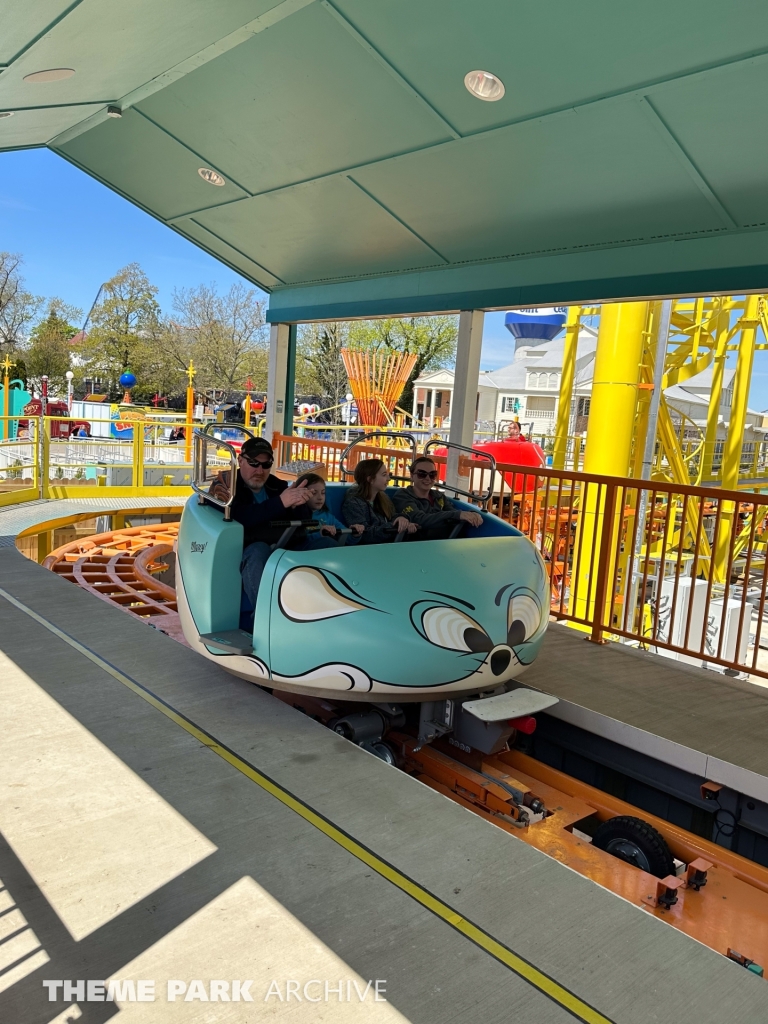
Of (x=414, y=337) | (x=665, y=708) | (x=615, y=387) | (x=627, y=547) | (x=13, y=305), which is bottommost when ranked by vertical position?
(x=665, y=708)

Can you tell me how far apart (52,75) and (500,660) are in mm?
3815

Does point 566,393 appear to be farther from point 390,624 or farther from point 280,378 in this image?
point 390,624

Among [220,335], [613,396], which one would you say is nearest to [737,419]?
[613,396]

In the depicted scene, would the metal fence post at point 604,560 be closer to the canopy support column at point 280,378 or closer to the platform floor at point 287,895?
the platform floor at point 287,895

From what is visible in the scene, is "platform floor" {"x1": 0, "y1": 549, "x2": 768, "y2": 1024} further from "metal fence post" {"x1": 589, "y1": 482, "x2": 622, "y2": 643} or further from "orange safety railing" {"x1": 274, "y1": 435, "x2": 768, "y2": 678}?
"metal fence post" {"x1": 589, "y1": 482, "x2": 622, "y2": 643}

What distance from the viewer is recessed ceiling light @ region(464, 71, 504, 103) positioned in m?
4.05

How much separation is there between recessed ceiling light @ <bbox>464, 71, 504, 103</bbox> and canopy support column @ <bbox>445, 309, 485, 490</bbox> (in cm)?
203

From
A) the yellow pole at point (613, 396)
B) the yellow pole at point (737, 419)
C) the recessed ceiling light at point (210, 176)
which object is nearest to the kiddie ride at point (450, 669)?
the recessed ceiling light at point (210, 176)

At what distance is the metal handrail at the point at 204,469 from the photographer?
358cm

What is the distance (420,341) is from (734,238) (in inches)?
1371

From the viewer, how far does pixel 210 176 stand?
6191mm

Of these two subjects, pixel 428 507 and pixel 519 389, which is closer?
pixel 428 507

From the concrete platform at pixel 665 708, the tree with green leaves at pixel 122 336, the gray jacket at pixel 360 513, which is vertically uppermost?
the tree with green leaves at pixel 122 336

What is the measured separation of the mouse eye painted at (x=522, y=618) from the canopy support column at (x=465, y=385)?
2912mm
